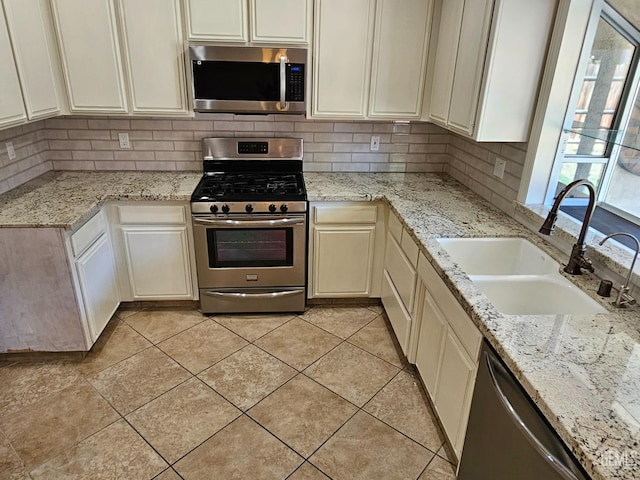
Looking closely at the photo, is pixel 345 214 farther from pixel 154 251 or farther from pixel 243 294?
pixel 154 251

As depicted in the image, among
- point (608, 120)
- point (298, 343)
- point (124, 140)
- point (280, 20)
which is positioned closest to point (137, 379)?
point (298, 343)

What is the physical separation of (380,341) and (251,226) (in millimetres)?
1151

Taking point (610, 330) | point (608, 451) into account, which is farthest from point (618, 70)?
point (608, 451)

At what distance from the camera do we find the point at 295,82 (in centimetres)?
286

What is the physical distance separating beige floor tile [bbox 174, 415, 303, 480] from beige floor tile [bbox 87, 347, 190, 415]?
50cm

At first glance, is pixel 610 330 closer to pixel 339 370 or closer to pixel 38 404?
pixel 339 370

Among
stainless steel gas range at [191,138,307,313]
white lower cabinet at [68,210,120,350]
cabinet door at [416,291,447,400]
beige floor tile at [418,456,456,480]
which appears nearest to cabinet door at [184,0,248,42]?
stainless steel gas range at [191,138,307,313]

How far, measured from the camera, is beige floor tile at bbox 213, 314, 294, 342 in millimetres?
2926

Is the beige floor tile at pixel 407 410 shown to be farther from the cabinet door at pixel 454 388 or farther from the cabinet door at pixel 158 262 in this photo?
the cabinet door at pixel 158 262

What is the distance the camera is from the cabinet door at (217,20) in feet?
8.75

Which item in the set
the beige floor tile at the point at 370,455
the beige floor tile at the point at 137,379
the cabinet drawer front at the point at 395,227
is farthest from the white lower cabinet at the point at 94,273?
the cabinet drawer front at the point at 395,227

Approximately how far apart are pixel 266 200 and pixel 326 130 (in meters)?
0.87

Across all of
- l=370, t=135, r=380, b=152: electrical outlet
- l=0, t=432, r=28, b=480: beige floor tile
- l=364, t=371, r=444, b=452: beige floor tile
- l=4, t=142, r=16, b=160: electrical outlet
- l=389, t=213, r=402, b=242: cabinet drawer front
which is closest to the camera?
l=0, t=432, r=28, b=480: beige floor tile

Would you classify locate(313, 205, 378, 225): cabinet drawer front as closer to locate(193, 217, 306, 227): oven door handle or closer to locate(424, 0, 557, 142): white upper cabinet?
locate(193, 217, 306, 227): oven door handle
